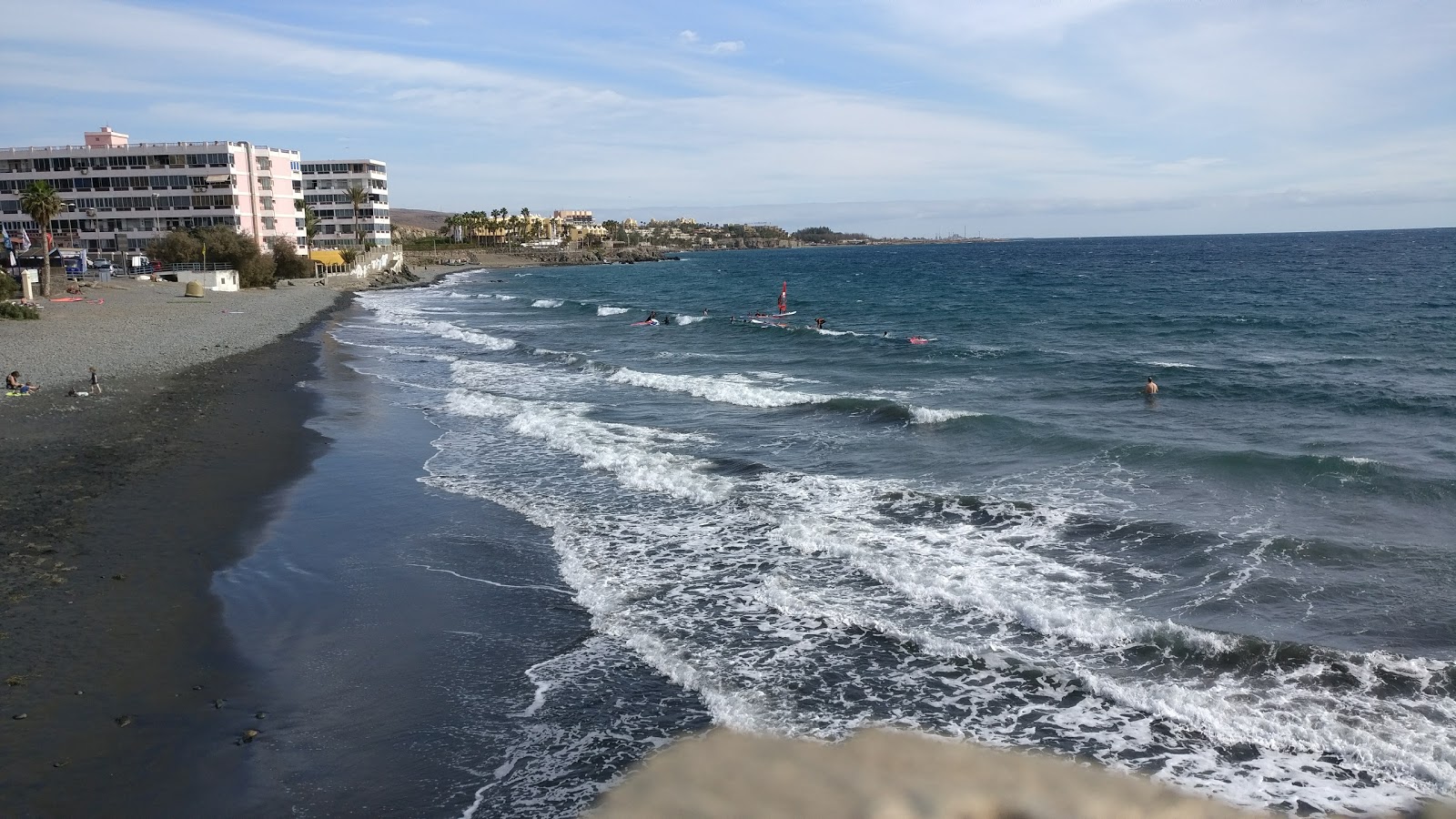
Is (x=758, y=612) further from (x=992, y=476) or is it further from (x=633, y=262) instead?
(x=633, y=262)

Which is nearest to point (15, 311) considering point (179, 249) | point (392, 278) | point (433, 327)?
point (433, 327)

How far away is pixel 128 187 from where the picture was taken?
8575 cm

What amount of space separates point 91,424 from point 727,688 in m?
18.3

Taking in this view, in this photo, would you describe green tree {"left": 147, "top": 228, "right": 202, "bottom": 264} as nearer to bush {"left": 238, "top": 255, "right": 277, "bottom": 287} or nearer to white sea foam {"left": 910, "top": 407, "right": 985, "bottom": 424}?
bush {"left": 238, "top": 255, "right": 277, "bottom": 287}

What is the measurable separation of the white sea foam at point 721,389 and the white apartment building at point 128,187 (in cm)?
6866

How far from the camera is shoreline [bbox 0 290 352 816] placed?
27.5 feet

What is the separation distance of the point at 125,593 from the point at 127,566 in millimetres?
1099

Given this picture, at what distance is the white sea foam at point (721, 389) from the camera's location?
28188mm

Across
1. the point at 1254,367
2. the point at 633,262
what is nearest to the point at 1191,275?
the point at 1254,367

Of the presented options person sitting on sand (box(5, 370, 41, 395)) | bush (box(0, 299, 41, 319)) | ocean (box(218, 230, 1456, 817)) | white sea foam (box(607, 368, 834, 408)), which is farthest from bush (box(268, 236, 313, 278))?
person sitting on sand (box(5, 370, 41, 395))

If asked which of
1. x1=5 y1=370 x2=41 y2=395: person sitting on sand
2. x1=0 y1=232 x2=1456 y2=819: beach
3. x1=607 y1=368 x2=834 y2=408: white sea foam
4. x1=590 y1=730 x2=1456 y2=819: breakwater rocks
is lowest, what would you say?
x1=590 y1=730 x2=1456 y2=819: breakwater rocks

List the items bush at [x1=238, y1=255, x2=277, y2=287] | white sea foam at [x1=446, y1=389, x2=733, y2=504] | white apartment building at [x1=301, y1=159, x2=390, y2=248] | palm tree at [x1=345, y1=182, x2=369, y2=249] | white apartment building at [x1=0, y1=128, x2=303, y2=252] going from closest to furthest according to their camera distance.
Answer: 1. white sea foam at [x1=446, y1=389, x2=733, y2=504]
2. bush at [x1=238, y1=255, x2=277, y2=287]
3. white apartment building at [x1=0, y1=128, x2=303, y2=252]
4. palm tree at [x1=345, y1=182, x2=369, y2=249]
5. white apartment building at [x1=301, y1=159, x2=390, y2=248]

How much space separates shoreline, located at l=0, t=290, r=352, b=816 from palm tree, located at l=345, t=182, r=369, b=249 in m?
94.2

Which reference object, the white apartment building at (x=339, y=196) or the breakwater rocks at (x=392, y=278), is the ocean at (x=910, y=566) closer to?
the breakwater rocks at (x=392, y=278)
